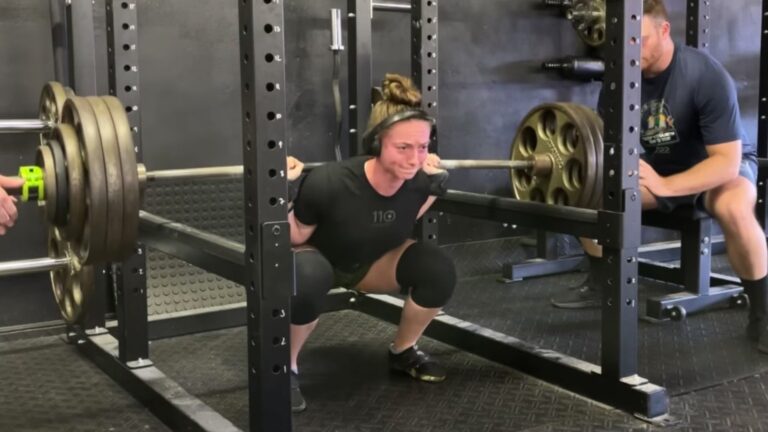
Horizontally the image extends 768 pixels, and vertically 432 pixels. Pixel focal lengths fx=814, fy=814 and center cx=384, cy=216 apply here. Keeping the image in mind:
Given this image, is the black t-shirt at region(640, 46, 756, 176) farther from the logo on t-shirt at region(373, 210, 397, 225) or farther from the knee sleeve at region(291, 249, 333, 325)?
the knee sleeve at region(291, 249, 333, 325)

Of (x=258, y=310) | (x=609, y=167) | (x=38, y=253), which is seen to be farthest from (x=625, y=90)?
(x=38, y=253)

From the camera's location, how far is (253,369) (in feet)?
5.26

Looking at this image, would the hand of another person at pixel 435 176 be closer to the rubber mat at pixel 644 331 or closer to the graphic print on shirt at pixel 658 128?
the rubber mat at pixel 644 331

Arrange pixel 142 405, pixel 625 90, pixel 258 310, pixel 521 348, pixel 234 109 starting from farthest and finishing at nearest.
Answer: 1. pixel 234 109
2. pixel 521 348
3. pixel 142 405
4. pixel 625 90
5. pixel 258 310

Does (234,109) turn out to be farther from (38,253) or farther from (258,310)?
(258,310)

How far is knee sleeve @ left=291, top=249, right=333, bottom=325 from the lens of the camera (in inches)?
78.8

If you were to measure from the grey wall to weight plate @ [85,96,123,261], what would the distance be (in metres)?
1.03

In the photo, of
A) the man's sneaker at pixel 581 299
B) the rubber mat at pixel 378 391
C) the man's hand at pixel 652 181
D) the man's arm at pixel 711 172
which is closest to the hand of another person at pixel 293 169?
the rubber mat at pixel 378 391

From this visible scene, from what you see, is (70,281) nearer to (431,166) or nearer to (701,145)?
(431,166)

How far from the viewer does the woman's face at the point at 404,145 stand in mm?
2008

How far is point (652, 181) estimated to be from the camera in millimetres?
2412

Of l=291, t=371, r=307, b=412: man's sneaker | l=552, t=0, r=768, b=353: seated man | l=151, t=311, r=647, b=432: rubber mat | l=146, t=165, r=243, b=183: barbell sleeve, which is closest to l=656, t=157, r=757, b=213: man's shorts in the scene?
l=552, t=0, r=768, b=353: seated man

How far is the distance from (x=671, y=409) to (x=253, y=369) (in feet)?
3.58

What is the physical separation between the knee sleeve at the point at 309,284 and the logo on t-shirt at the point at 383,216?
0.59 ft
